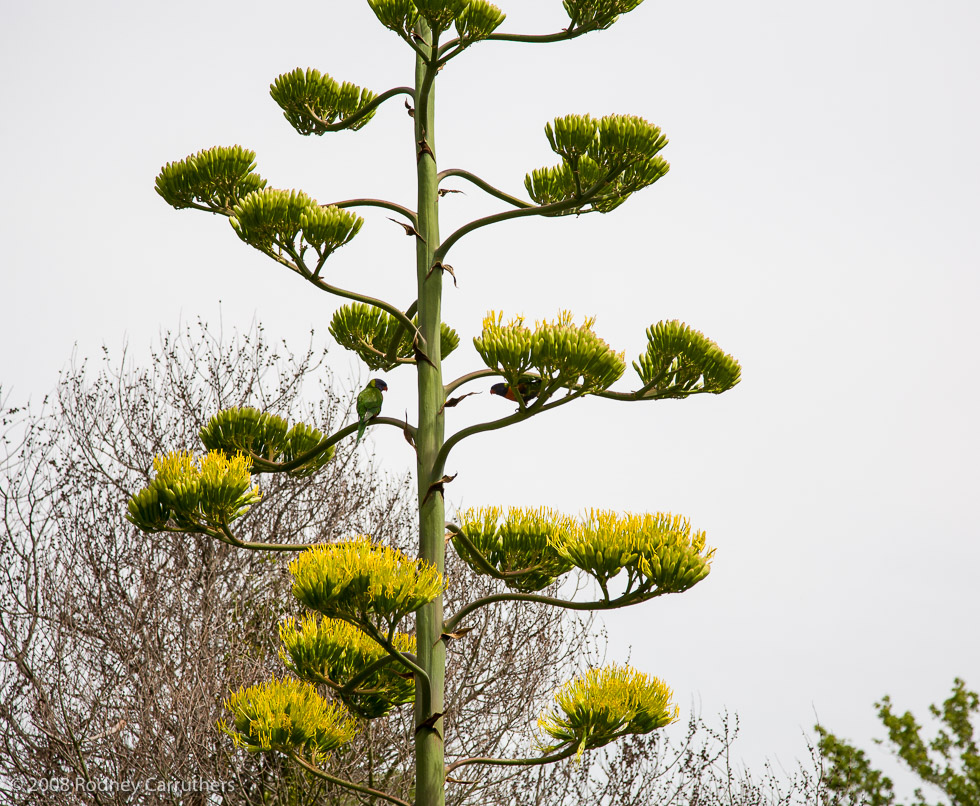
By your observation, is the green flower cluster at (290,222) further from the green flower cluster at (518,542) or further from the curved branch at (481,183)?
the green flower cluster at (518,542)

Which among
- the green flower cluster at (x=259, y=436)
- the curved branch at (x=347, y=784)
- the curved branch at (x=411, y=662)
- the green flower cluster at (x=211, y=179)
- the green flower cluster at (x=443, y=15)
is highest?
the green flower cluster at (x=443, y=15)

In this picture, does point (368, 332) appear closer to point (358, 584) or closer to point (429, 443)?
point (429, 443)

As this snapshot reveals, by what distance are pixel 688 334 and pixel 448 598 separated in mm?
4571

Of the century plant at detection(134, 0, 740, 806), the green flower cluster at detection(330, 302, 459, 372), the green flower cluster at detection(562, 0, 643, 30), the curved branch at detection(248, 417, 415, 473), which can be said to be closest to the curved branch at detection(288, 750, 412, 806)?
the century plant at detection(134, 0, 740, 806)

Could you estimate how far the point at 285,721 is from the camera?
3477 millimetres

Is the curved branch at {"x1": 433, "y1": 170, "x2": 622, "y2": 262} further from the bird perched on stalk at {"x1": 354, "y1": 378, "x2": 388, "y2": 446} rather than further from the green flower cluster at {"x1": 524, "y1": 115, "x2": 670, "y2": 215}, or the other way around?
the bird perched on stalk at {"x1": 354, "y1": 378, "x2": 388, "y2": 446}

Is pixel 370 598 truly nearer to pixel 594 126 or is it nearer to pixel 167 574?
pixel 594 126

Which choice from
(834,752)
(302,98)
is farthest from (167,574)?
(834,752)

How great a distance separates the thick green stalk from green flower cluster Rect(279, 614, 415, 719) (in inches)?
5.9

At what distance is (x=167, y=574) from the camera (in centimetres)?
715

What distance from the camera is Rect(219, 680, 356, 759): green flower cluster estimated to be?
3467 mm

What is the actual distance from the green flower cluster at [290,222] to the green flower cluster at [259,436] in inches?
34.0

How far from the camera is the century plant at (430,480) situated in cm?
328

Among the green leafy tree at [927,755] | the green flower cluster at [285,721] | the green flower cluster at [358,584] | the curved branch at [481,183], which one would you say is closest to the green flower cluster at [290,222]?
the curved branch at [481,183]
